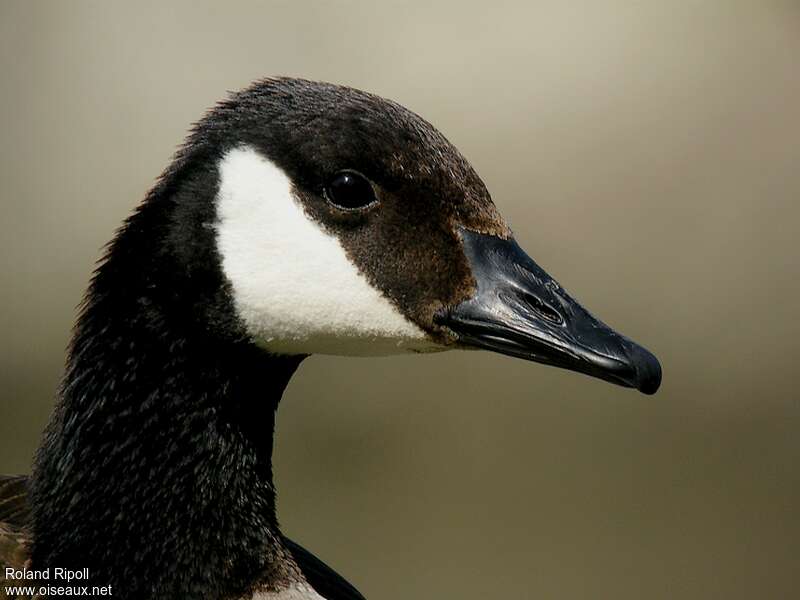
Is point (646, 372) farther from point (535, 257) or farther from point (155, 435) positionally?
point (535, 257)

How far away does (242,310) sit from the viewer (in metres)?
2.19

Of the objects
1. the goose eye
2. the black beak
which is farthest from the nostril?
the goose eye

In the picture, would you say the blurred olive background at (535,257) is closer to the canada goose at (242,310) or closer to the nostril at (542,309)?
the canada goose at (242,310)

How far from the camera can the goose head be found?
2.18 metres

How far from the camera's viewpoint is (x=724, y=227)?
6793mm

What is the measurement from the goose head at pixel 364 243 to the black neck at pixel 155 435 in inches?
4.5

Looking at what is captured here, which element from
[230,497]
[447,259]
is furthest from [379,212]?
[230,497]

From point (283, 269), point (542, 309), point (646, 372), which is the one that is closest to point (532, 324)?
point (542, 309)

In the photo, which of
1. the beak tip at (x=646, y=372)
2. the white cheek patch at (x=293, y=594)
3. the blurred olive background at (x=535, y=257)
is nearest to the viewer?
the beak tip at (x=646, y=372)

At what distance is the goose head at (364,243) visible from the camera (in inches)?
85.7

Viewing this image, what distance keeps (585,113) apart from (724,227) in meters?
1.01

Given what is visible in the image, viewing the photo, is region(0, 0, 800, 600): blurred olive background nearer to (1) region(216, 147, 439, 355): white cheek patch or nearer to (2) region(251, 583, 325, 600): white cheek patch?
(2) region(251, 583, 325, 600): white cheek patch

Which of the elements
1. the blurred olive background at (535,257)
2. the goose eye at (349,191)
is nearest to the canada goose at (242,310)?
the goose eye at (349,191)

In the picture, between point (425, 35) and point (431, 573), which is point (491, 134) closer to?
point (425, 35)
